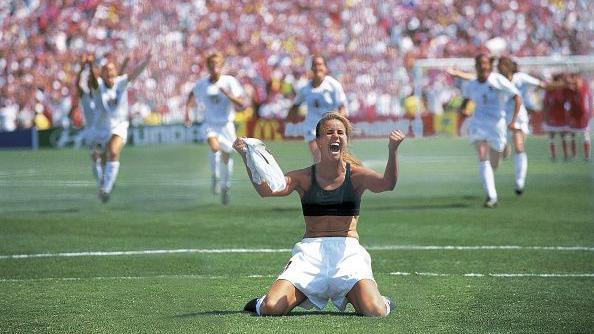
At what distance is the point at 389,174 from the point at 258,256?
478 centimetres

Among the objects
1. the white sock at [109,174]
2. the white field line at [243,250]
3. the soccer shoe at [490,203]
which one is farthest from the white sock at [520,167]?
the white field line at [243,250]

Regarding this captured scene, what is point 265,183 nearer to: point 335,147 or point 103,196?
point 335,147

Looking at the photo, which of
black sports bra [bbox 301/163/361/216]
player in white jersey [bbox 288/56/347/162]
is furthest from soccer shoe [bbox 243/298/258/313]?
player in white jersey [bbox 288/56/347/162]

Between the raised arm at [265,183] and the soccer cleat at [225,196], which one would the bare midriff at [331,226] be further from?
the soccer cleat at [225,196]

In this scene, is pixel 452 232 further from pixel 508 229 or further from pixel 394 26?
pixel 394 26

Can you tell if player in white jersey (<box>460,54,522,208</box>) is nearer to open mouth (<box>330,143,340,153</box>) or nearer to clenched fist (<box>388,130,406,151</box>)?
open mouth (<box>330,143,340,153</box>)

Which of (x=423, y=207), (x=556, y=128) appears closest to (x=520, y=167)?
(x=423, y=207)

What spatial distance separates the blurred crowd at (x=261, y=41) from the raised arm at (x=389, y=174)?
33167mm

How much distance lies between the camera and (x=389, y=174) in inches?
343

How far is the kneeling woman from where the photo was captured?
8.80 m

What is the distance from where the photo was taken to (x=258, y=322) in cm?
862

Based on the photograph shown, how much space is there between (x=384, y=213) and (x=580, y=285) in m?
8.10

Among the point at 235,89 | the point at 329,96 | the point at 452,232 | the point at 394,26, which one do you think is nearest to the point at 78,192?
the point at 235,89

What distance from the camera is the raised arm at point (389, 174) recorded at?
852 cm
